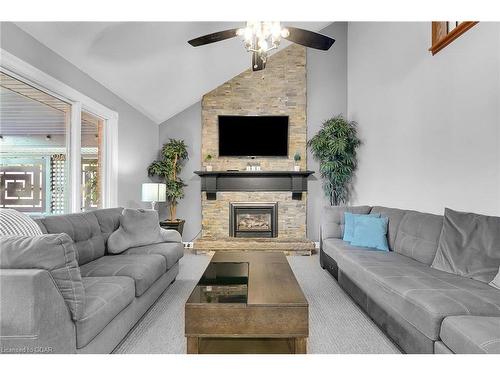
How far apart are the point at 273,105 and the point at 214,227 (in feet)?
8.31

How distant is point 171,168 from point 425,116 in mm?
3970

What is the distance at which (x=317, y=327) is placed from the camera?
235cm

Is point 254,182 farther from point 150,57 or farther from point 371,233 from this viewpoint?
point 150,57

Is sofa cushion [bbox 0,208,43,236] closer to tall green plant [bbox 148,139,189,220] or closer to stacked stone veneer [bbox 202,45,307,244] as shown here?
tall green plant [bbox 148,139,189,220]

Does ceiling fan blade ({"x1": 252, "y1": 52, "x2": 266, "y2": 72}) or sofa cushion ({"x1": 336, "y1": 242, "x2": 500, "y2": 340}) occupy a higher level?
ceiling fan blade ({"x1": 252, "y1": 52, "x2": 266, "y2": 72})

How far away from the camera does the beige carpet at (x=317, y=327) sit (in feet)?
6.67

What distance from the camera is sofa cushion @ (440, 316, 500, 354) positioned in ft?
4.29

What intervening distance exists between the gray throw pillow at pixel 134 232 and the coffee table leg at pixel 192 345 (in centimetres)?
159

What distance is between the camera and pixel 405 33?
4035 mm

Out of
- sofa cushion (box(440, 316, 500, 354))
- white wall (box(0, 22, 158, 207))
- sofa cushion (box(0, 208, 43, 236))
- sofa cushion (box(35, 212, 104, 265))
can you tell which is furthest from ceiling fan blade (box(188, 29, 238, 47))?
sofa cushion (box(440, 316, 500, 354))

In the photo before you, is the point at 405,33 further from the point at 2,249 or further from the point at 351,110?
the point at 2,249

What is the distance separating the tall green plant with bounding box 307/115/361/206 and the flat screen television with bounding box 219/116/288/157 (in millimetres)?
604

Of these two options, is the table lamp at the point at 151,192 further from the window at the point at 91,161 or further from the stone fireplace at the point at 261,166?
the stone fireplace at the point at 261,166
